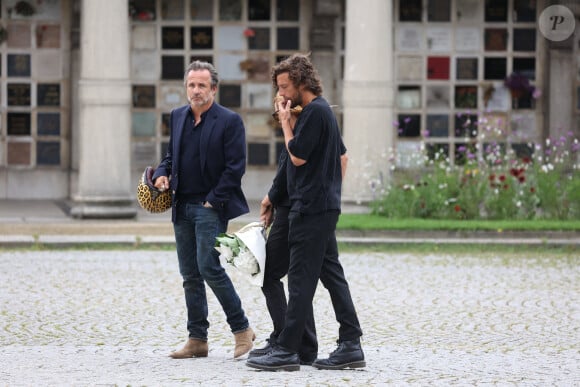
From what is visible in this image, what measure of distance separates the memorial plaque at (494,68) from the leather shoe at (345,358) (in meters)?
15.1

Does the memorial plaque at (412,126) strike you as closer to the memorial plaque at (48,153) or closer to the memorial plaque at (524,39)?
the memorial plaque at (524,39)

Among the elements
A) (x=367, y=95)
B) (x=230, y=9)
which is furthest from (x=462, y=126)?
(x=230, y=9)

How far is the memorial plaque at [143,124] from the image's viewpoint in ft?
75.7

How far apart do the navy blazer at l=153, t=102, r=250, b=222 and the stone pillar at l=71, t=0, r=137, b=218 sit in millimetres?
10547

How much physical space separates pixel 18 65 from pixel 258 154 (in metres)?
3.90

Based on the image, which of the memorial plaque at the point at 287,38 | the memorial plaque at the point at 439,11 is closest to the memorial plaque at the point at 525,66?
the memorial plaque at the point at 439,11

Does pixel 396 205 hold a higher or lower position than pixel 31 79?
lower

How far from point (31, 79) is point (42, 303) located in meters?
11.5

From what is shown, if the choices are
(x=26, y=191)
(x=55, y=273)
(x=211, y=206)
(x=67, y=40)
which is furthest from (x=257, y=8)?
(x=211, y=206)

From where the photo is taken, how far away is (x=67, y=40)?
2298cm

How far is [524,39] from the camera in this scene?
2333cm

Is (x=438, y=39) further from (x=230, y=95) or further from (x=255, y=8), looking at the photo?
(x=230, y=95)

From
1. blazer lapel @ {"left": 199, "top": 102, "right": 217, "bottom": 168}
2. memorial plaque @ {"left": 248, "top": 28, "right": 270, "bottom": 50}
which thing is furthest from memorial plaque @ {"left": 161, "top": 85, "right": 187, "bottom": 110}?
blazer lapel @ {"left": 199, "top": 102, "right": 217, "bottom": 168}

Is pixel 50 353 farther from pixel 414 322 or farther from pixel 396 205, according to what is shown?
pixel 396 205
